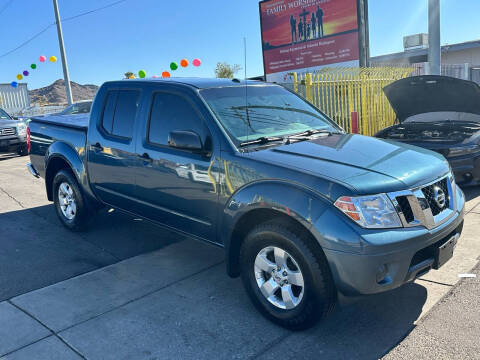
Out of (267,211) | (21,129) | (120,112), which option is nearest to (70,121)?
(120,112)

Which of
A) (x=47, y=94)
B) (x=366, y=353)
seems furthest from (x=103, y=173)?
(x=47, y=94)

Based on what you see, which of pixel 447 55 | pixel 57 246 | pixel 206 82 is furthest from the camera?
pixel 447 55

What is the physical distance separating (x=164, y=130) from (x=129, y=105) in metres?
0.69

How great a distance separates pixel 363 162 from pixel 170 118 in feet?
5.87

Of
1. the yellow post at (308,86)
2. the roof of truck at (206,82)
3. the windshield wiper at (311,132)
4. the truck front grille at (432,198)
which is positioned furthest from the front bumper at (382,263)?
the yellow post at (308,86)

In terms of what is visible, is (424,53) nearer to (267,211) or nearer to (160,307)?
(267,211)

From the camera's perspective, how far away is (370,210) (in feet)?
9.41

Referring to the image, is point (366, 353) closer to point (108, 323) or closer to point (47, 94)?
point (108, 323)

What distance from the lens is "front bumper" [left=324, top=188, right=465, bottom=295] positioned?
2.78m

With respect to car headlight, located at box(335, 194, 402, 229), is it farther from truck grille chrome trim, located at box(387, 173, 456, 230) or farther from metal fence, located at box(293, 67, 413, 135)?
metal fence, located at box(293, 67, 413, 135)

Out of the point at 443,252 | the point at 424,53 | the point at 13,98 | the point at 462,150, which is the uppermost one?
the point at 424,53

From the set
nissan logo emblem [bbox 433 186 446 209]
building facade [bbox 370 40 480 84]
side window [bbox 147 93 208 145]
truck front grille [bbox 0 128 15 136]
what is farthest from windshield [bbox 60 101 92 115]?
building facade [bbox 370 40 480 84]

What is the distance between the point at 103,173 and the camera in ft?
16.0

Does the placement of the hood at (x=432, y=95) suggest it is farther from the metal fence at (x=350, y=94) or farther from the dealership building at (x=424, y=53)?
the dealership building at (x=424, y=53)
